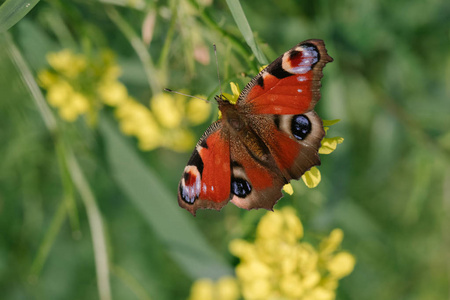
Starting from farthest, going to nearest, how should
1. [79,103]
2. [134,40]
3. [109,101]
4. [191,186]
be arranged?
[109,101] → [79,103] → [134,40] → [191,186]

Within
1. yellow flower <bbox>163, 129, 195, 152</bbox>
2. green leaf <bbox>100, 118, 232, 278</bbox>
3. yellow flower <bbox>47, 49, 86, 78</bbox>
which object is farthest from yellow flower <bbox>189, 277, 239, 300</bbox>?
yellow flower <bbox>47, 49, 86, 78</bbox>

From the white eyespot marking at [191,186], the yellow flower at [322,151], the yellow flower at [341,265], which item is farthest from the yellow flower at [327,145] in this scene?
the yellow flower at [341,265]

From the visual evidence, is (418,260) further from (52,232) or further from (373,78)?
(52,232)

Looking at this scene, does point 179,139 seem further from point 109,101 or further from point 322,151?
point 322,151

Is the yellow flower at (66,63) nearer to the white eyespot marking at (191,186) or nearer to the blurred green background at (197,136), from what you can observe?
the blurred green background at (197,136)

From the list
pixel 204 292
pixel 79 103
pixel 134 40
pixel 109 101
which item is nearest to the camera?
pixel 134 40

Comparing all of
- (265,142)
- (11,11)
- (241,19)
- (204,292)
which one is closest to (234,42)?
(241,19)

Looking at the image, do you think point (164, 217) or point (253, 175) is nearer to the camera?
point (253, 175)
